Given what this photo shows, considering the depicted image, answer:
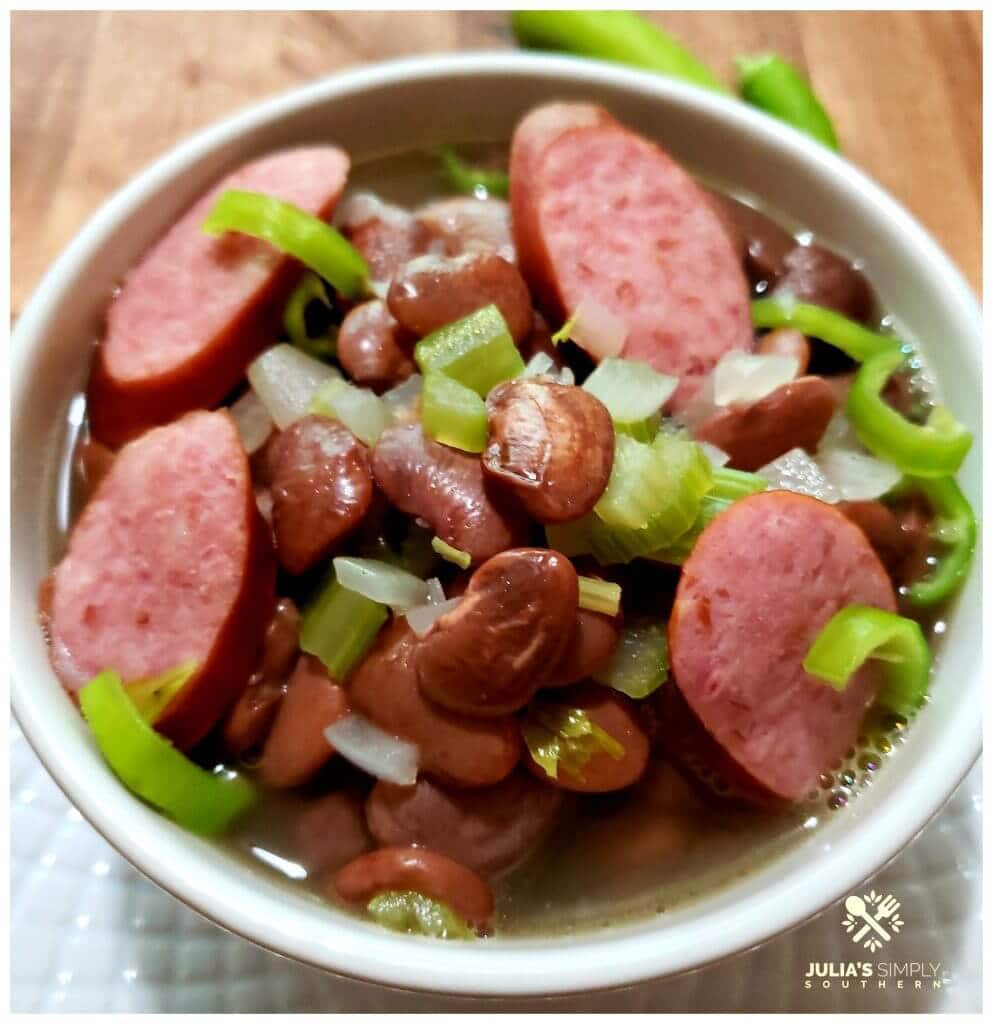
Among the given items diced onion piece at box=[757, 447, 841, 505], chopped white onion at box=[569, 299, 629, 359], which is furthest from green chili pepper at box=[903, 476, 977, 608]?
chopped white onion at box=[569, 299, 629, 359]

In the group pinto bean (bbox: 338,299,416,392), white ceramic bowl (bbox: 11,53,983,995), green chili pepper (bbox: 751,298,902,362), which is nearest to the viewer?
white ceramic bowl (bbox: 11,53,983,995)

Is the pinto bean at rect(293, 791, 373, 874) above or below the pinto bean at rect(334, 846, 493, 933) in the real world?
below

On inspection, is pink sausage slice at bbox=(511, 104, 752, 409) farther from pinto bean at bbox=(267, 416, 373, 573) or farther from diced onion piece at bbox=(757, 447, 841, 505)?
pinto bean at bbox=(267, 416, 373, 573)

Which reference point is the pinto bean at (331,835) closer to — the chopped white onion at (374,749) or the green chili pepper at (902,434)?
the chopped white onion at (374,749)

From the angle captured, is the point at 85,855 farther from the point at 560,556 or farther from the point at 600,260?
the point at 600,260

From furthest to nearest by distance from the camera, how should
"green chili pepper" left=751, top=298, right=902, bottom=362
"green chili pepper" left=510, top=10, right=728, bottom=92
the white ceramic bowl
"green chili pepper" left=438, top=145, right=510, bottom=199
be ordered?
1. "green chili pepper" left=510, top=10, right=728, bottom=92
2. "green chili pepper" left=438, top=145, right=510, bottom=199
3. "green chili pepper" left=751, top=298, right=902, bottom=362
4. the white ceramic bowl

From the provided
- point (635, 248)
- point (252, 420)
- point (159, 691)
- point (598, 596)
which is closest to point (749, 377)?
point (635, 248)

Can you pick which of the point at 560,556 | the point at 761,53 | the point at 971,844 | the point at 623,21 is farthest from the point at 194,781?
the point at 761,53

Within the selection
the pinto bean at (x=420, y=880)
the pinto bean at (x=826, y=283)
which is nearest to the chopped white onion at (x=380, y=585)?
the pinto bean at (x=420, y=880)
